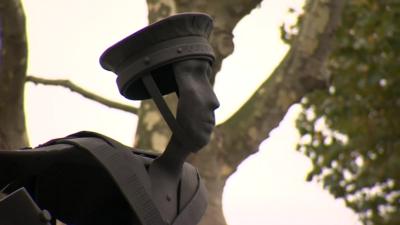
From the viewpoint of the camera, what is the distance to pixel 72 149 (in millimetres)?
3771

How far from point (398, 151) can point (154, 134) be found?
629 centimetres

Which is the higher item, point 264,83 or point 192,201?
point 192,201

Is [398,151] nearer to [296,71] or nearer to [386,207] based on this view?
[386,207]

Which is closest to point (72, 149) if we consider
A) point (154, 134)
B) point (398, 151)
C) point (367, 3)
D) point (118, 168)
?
point (118, 168)

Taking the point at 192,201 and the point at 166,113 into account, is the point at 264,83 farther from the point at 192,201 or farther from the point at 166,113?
the point at 166,113

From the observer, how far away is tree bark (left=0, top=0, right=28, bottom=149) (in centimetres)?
698

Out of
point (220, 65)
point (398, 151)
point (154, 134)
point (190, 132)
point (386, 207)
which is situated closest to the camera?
point (190, 132)

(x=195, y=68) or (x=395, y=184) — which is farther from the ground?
(x=195, y=68)

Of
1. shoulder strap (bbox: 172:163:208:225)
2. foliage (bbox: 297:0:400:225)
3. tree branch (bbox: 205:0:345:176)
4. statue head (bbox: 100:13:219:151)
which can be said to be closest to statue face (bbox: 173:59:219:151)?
statue head (bbox: 100:13:219:151)

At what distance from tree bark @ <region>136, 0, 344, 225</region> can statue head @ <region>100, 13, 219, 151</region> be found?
11.3ft

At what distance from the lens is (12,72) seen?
711 cm

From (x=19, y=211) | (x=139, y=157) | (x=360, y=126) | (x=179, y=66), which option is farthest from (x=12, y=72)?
(x=360, y=126)

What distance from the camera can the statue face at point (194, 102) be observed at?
3947mm

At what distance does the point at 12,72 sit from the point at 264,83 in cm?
232
